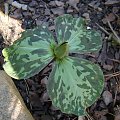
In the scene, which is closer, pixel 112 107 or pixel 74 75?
pixel 74 75

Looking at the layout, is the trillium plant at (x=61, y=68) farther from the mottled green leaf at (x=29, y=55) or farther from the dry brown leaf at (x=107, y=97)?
the dry brown leaf at (x=107, y=97)

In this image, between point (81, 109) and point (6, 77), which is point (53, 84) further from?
point (6, 77)

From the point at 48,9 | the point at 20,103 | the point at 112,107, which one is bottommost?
the point at 112,107

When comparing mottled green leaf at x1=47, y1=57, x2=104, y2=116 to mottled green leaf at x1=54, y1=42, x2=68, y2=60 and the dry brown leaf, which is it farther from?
the dry brown leaf

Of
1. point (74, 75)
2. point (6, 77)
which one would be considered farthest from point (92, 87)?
point (6, 77)

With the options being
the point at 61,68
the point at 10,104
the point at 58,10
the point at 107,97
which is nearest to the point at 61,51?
the point at 61,68

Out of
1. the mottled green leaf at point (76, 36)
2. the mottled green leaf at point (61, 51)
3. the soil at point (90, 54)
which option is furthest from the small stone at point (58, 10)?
the mottled green leaf at point (61, 51)
